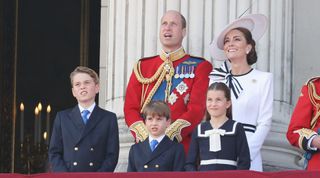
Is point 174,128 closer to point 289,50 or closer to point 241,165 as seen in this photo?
point 241,165

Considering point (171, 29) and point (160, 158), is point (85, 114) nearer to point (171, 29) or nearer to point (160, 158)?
point (160, 158)

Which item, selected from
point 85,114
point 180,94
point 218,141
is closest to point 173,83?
point 180,94

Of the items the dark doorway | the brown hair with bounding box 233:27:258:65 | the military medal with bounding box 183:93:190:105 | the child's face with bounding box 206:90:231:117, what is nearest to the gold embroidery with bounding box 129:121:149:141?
the military medal with bounding box 183:93:190:105

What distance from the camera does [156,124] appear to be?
29.7 ft

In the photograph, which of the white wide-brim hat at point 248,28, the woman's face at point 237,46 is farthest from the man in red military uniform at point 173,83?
the woman's face at point 237,46

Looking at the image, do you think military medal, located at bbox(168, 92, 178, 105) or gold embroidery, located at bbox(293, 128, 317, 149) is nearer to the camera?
gold embroidery, located at bbox(293, 128, 317, 149)

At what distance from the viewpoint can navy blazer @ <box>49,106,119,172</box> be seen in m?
9.17

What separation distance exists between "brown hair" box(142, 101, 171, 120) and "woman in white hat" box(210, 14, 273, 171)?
68 centimetres

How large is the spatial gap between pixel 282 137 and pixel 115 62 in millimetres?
1612

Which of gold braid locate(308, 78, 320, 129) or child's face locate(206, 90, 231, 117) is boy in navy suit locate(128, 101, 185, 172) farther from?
gold braid locate(308, 78, 320, 129)

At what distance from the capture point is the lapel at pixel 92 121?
9273 mm

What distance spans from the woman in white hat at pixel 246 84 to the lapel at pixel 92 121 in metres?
0.94

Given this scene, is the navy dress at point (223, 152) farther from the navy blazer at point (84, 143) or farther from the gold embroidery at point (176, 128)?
the navy blazer at point (84, 143)

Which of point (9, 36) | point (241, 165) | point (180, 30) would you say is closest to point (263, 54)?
point (180, 30)
